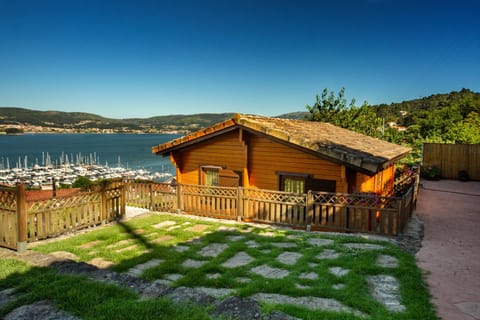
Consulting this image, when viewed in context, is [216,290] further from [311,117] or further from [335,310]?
[311,117]

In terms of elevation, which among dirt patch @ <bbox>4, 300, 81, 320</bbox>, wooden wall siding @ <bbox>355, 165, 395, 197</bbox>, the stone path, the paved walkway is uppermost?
wooden wall siding @ <bbox>355, 165, 395, 197</bbox>

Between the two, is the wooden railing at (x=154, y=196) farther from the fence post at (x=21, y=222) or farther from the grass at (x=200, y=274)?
the fence post at (x=21, y=222)

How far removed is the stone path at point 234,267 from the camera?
13.8ft

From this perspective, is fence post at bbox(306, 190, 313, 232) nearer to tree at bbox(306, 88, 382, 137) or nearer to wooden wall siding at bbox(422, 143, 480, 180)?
wooden wall siding at bbox(422, 143, 480, 180)

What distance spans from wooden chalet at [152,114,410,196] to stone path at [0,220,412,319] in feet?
9.90

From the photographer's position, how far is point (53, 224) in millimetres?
8234

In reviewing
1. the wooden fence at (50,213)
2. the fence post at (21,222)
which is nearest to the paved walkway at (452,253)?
the fence post at (21,222)

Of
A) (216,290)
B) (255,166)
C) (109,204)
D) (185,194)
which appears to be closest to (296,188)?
(255,166)

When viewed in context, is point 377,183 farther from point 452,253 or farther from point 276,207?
point 452,253

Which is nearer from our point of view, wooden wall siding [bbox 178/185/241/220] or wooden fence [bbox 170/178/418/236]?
wooden fence [bbox 170/178/418/236]

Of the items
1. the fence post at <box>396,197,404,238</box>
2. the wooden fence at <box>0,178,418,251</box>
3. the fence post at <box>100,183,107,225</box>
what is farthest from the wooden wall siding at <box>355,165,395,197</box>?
the fence post at <box>100,183,107,225</box>

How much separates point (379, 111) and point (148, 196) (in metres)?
75.1

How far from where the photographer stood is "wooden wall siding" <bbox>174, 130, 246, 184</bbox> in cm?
1265

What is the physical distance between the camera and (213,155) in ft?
43.6
